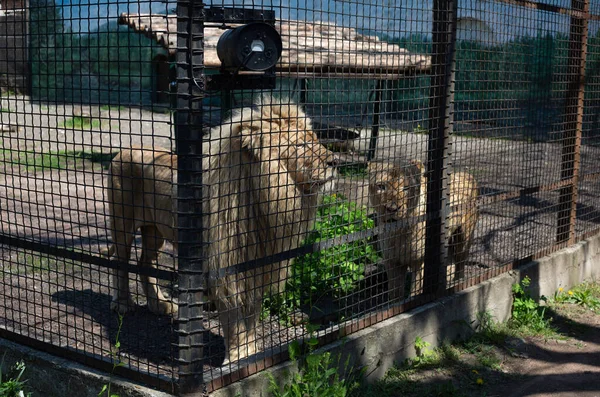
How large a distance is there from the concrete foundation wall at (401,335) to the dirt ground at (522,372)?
8.0 inches

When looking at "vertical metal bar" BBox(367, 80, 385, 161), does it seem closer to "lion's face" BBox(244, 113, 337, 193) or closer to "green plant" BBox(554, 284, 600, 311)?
"lion's face" BBox(244, 113, 337, 193)

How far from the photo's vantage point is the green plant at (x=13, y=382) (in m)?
3.63

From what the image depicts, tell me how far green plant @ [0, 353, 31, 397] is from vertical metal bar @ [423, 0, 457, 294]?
278 cm

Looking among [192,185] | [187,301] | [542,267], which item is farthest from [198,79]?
[542,267]

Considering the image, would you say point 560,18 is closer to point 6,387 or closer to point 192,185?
point 192,185

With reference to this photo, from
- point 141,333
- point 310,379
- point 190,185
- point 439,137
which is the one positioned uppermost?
point 439,137

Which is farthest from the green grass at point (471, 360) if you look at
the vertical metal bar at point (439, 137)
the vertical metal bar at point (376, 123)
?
the vertical metal bar at point (376, 123)

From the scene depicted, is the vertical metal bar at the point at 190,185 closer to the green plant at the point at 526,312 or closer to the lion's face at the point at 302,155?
the lion's face at the point at 302,155

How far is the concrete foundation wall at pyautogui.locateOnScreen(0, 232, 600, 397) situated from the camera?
11.5 ft

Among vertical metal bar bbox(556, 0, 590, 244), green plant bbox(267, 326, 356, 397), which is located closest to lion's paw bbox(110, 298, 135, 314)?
green plant bbox(267, 326, 356, 397)

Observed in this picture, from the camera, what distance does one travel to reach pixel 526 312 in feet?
18.1

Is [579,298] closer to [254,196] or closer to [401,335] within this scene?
[401,335]

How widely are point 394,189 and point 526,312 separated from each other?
168cm

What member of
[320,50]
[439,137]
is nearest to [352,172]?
[439,137]
